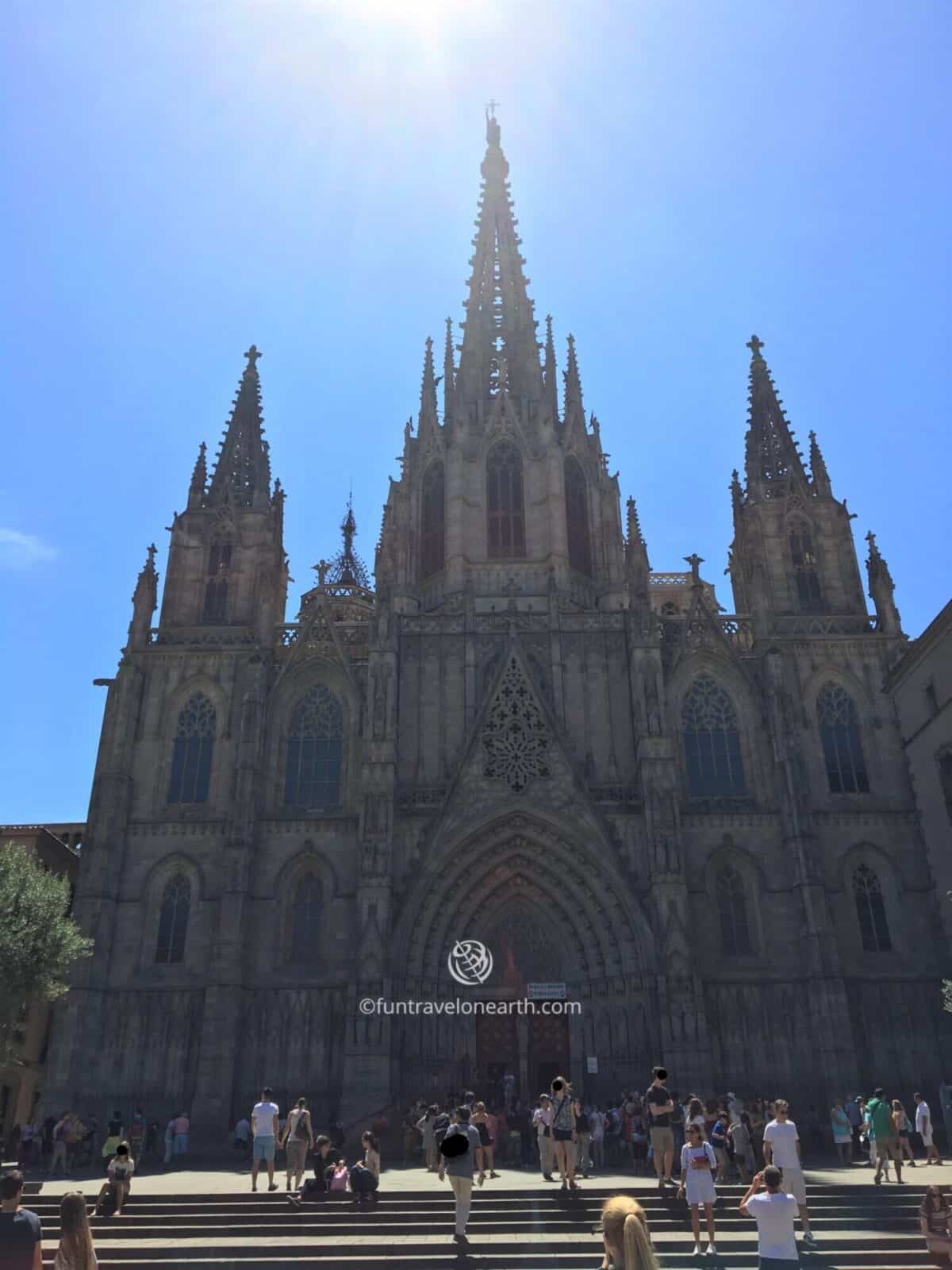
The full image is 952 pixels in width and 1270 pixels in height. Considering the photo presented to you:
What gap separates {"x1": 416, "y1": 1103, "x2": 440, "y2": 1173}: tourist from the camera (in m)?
21.7

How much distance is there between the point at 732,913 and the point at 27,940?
20.9 metres

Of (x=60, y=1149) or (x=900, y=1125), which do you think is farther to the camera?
(x=60, y=1149)

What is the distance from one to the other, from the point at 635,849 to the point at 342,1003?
406 inches

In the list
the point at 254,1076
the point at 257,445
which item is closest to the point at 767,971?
the point at 254,1076

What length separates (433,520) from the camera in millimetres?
41281

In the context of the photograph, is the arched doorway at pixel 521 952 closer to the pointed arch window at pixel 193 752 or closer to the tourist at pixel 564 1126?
the pointed arch window at pixel 193 752

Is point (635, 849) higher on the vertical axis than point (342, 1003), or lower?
higher

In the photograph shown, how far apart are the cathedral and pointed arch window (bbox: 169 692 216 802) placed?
3.6 inches

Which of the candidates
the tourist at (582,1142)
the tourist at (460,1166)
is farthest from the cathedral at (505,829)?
the tourist at (460,1166)

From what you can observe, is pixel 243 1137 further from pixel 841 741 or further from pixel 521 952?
pixel 841 741

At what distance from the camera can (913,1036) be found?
29875 millimetres

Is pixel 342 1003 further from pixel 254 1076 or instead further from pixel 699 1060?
pixel 699 1060

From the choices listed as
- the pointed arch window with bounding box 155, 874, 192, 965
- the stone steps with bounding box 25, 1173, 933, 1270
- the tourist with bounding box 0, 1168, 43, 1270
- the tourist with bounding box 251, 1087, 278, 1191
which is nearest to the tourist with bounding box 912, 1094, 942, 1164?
the stone steps with bounding box 25, 1173, 933, 1270

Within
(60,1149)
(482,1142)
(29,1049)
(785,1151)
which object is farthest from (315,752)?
(785,1151)
